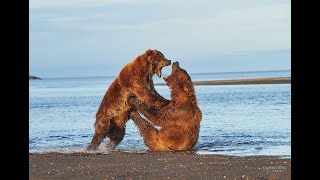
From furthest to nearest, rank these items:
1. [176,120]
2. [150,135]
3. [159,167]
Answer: [150,135] < [176,120] < [159,167]

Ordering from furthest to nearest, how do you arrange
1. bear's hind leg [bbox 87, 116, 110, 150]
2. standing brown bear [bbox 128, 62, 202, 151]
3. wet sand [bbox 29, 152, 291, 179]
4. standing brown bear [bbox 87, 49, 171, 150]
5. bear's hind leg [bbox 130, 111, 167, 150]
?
1. bear's hind leg [bbox 87, 116, 110, 150]
2. standing brown bear [bbox 87, 49, 171, 150]
3. bear's hind leg [bbox 130, 111, 167, 150]
4. standing brown bear [bbox 128, 62, 202, 151]
5. wet sand [bbox 29, 152, 291, 179]

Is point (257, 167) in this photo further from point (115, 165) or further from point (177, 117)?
point (177, 117)

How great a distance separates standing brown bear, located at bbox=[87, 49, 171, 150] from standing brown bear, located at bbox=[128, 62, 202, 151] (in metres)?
0.27

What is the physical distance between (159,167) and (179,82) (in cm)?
313

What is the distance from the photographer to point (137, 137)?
14.6m

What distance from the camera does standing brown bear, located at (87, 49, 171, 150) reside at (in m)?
11.5

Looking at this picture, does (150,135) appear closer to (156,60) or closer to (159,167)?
(156,60)

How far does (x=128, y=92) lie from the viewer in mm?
11602

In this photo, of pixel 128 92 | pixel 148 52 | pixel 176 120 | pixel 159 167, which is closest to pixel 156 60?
pixel 148 52

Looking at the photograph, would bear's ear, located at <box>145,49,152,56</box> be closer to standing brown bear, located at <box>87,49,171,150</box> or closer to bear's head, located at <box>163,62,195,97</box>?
standing brown bear, located at <box>87,49,171,150</box>

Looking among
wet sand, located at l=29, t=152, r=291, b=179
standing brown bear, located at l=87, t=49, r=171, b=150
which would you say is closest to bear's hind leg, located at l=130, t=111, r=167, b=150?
standing brown bear, located at l=87, t=49, r=171, b=150
